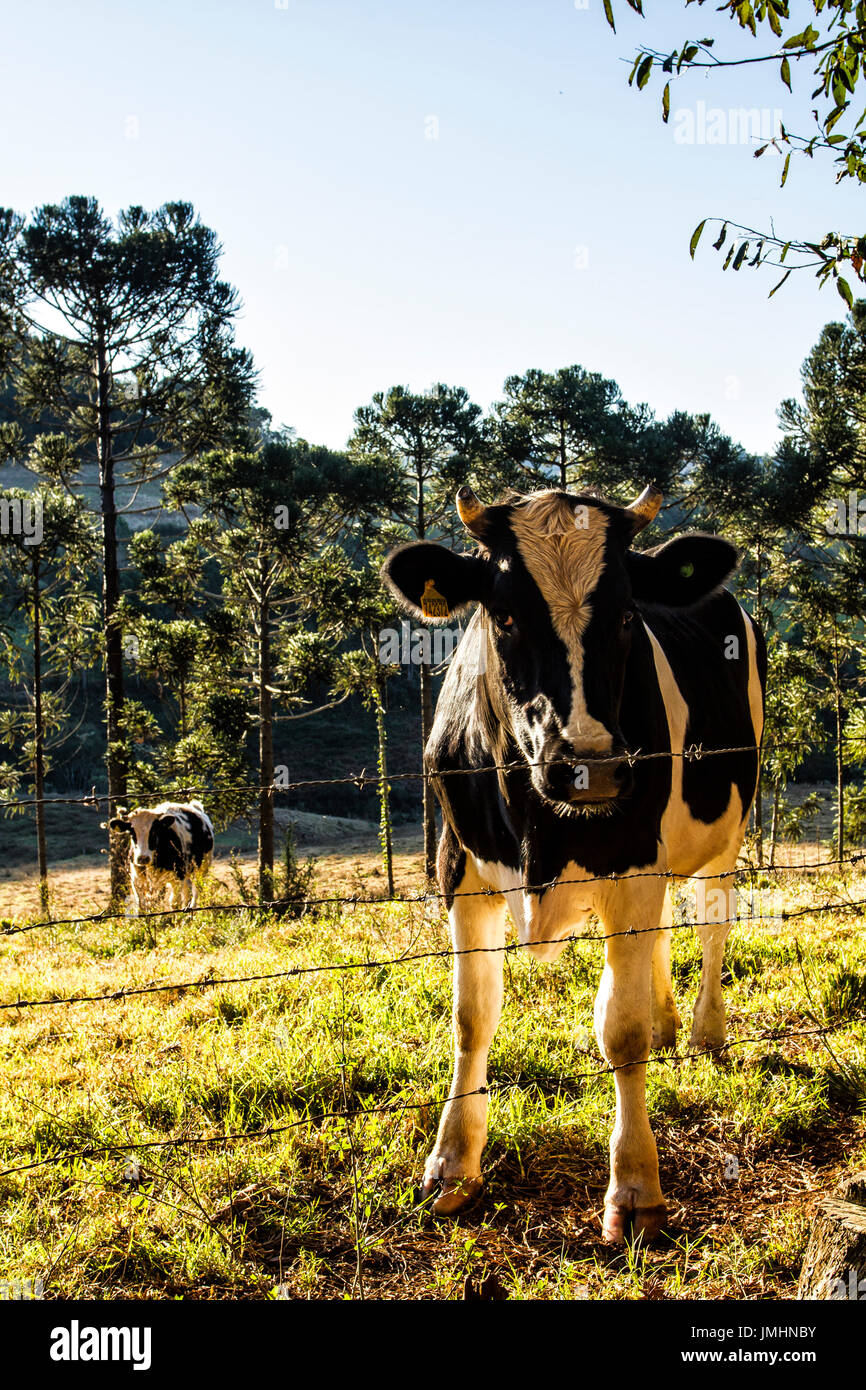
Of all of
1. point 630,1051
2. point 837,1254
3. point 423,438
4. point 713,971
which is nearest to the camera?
→ point 837,1254

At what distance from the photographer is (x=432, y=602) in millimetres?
3434

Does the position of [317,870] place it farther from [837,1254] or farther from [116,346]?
[837,1254]

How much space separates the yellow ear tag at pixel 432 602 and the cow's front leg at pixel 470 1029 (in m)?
0.92

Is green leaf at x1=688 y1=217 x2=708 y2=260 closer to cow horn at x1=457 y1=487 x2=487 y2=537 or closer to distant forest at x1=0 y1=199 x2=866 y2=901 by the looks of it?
cow horn at x1=457 y1=487 x2=487 y2=537

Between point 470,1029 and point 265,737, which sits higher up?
point 265,737

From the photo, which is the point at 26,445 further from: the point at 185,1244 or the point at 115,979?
the point at 185,1244

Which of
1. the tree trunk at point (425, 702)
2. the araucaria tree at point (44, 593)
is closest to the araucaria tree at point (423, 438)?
Result: the tree trunk at point (425, 702)

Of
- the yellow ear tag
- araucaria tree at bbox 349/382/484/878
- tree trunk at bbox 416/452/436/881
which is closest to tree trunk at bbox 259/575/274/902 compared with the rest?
tree trunk at bbox 416/452/436/881

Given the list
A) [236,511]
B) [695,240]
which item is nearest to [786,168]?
[695,240]

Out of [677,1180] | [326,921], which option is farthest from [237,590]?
[677,1180]

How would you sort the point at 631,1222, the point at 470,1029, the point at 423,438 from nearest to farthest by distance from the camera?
the point at 631,1222 < the point at 470,1029 < the point at 423,438

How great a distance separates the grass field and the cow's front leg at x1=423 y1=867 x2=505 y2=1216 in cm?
12

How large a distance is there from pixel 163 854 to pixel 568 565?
39.0 feet

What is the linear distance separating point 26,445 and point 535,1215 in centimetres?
1580
